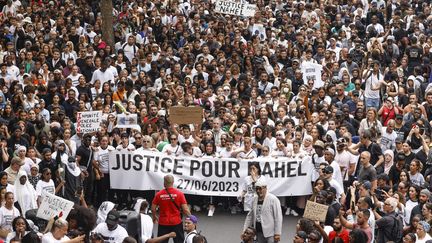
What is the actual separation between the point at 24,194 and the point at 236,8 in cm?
1179

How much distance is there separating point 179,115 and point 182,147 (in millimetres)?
829

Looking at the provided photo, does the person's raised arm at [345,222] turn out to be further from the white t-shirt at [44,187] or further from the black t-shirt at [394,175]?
the white t-shirt at [44,187]

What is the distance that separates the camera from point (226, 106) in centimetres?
2433

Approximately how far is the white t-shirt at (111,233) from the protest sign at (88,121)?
17.3 feet

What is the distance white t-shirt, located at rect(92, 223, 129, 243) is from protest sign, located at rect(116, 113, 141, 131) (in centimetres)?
592

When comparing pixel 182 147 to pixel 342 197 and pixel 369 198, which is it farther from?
pixel 369 198

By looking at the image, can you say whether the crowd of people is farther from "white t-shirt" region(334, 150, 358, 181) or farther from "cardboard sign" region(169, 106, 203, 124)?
"cardboard sign" region(169, 106, 203, 124)

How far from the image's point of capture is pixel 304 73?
86.5 feet

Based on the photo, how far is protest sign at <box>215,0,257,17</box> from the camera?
98.2 feet

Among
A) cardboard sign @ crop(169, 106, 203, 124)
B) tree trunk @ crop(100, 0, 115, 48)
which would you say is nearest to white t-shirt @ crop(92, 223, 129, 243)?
cardboard sign @ crop(169, 106, 203, 124)

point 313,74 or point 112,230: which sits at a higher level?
point 313,74

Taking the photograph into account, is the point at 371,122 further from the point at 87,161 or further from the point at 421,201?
the point at 87,161

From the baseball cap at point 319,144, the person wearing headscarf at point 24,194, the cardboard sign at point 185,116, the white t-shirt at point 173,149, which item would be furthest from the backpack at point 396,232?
the cardboard sign at point 185,116

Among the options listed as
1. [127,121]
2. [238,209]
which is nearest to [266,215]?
[238,209]
